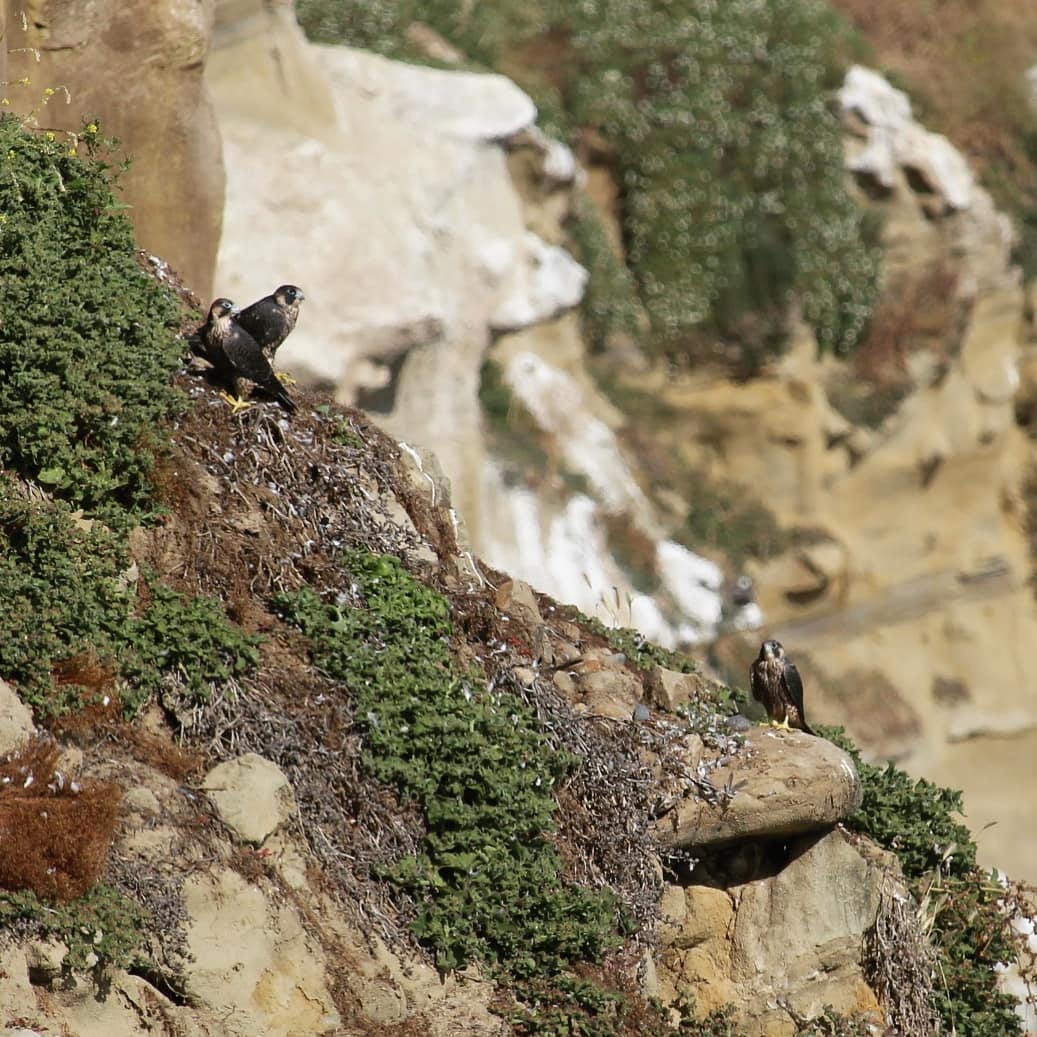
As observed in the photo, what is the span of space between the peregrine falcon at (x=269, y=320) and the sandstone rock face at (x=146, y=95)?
3.32 ft

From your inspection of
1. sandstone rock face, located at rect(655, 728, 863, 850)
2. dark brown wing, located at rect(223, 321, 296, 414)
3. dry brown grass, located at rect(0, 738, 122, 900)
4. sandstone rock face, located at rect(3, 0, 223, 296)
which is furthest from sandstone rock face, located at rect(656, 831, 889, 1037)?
sandstone rock face, located at rect(3, 0, 223, 296)

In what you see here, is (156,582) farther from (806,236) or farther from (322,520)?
(806,236)

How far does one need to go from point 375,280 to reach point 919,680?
1083 centimetres

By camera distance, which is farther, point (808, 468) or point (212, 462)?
point (808, 468)

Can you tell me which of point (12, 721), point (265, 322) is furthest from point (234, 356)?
point (12, 721)

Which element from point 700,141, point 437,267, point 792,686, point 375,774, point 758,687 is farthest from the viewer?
point 700,141

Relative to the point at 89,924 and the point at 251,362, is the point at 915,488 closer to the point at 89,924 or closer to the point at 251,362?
the point at 251,362

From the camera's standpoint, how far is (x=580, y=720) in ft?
24.8

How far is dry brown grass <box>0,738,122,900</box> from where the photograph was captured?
5.59 m

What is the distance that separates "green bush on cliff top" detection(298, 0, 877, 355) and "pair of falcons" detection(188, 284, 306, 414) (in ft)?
36.8

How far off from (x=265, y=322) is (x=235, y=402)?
1.61 feet

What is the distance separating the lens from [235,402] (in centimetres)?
765

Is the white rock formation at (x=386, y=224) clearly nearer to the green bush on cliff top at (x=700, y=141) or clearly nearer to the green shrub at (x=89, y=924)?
the green bush on cliff top at (x=700, y=141)

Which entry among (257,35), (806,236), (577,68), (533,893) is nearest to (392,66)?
(257,35)
